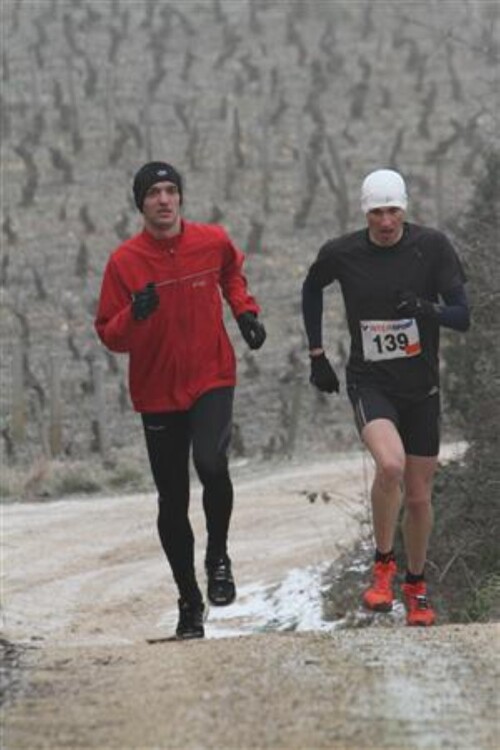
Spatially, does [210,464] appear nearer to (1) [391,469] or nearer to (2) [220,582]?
(2) [220,582]

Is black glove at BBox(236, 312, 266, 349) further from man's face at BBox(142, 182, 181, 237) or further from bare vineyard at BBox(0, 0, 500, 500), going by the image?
bare vineyard at BBox(0, 0, 500, 500)

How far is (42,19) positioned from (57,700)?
136ft

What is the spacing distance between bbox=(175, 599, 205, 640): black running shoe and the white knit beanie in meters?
1.91

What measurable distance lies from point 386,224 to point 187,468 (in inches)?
54.0

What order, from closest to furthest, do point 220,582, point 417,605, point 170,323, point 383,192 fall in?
point 170,323 < point 383,192 < point 220,582 < point 417,605

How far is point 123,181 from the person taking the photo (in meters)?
34.9

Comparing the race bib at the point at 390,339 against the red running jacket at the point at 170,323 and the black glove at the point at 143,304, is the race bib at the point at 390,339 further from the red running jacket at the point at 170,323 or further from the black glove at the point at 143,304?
the black glove at the point at 143,304

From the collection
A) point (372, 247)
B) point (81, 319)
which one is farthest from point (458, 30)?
point (372, 247)

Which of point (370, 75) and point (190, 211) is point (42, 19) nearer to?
point (370, 75)

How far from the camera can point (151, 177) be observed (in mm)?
6750

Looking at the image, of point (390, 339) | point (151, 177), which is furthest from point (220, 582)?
point (151, 177)

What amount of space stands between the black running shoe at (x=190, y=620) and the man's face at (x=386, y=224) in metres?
1.82

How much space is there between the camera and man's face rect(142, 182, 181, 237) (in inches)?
266

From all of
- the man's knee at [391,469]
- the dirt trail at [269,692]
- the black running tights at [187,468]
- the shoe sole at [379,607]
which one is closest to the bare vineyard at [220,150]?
the black running tights at [187,468]
